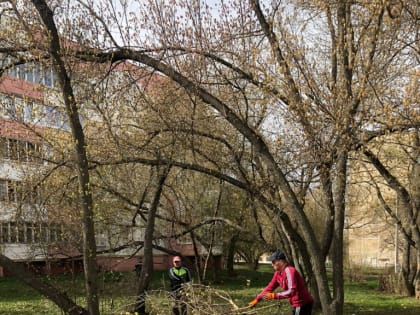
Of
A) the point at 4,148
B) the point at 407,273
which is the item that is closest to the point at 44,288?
the point at 4,148

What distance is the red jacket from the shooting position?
24.9 feet

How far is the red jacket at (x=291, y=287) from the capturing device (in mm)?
7578

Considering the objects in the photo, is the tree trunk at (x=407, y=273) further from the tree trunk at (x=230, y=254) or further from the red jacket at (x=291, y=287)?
the red jacket at (x=291, y=287)

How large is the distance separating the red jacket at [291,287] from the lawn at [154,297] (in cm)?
23

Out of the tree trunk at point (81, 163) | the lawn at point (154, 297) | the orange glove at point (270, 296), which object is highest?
the tree trunk at point (81, 163)

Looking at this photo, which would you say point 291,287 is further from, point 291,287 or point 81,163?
point 81,163

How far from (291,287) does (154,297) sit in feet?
7.77

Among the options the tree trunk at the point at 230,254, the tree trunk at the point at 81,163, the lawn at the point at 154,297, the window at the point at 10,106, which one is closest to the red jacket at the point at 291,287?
the lawn at the point at 154,297

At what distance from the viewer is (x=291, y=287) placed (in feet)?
25.0

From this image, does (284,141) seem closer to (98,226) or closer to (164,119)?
(164,119)

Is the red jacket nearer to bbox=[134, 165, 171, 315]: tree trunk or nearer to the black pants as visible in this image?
the black pants

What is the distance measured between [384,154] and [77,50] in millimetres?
7582

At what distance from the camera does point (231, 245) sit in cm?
2841

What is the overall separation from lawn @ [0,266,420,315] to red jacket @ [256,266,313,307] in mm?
227
